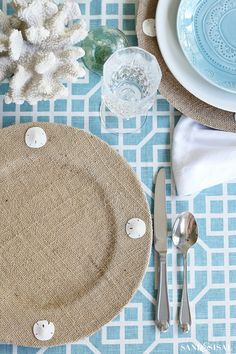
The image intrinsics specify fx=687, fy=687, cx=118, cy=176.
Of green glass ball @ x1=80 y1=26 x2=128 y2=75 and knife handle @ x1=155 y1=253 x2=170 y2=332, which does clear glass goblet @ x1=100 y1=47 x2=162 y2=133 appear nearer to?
green glass ball @ x1=80 y1=26 x2=128 y2=75

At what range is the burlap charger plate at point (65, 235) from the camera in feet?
3.48

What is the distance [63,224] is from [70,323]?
0.15 meters

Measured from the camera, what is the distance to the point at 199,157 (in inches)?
43.5

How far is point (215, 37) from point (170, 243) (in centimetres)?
34

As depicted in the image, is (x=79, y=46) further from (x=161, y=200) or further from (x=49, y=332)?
(x=49, y=332)

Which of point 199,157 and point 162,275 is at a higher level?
point 199,157

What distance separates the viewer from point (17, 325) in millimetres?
1056

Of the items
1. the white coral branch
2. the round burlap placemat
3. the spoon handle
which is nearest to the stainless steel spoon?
the spoon handle

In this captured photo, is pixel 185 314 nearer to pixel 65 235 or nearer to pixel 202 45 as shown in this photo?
pixel 65 235

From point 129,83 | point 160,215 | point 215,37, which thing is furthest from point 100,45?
point 160,215

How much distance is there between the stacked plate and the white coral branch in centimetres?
15

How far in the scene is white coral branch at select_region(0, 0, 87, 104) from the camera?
3.27ft

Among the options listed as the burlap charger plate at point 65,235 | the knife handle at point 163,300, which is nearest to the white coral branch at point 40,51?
the burlap charger plate at point 65,235

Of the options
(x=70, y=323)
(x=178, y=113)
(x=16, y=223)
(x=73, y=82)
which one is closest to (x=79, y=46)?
(x=73, y=82)
